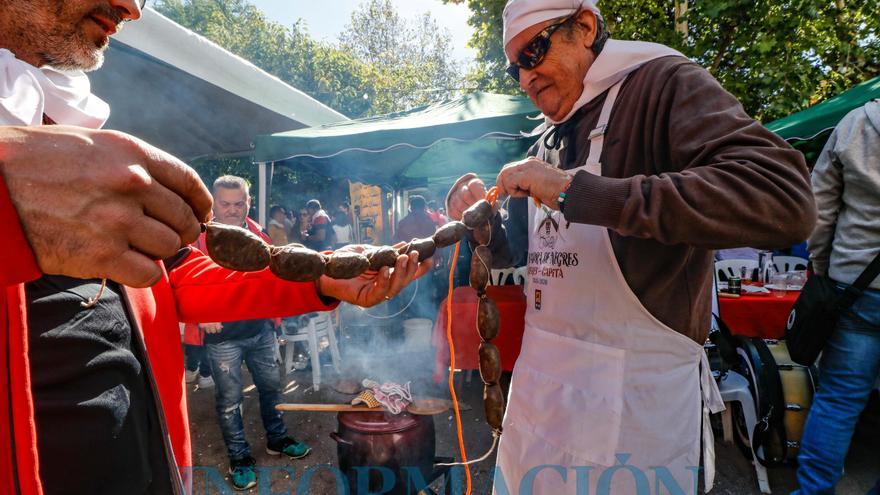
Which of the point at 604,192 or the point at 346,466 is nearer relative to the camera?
the point at 604,192

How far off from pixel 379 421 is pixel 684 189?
2786 millimetres

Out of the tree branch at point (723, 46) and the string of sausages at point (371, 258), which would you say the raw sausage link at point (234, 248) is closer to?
the string of sausages at point (371, 258)

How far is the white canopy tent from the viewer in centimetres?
568

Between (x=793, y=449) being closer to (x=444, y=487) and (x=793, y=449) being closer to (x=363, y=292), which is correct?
(x=444, y=487)

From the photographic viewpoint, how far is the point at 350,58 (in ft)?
129

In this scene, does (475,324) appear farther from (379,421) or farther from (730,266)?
(730,266)

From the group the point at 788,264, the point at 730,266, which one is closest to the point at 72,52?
the point at 730,266

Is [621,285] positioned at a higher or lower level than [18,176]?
lower

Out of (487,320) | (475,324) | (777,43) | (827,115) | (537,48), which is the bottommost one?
(475,324)

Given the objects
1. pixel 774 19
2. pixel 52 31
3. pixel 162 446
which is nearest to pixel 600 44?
pixel 52 31

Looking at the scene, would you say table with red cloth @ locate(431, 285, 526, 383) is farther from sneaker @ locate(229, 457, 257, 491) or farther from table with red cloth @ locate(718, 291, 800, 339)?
table with red cloth @ locate(718, 291, 800, 339)

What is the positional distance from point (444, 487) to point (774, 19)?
378 inches

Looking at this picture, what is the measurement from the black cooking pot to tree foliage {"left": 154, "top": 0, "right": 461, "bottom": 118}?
121ft

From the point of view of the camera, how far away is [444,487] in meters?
3.48
